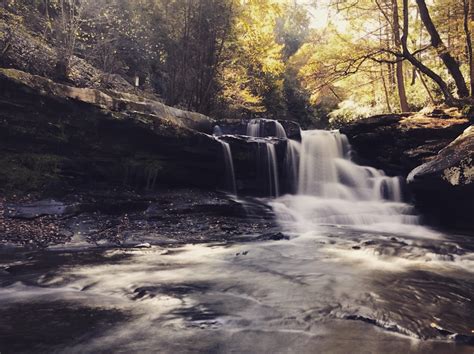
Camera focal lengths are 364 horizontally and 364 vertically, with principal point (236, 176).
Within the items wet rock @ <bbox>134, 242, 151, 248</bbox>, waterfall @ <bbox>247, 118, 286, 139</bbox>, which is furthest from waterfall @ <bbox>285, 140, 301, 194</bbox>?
wet rock @ <bbox>134, 242, 151, 248</bbox>

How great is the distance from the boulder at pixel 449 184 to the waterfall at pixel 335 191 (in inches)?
25.9

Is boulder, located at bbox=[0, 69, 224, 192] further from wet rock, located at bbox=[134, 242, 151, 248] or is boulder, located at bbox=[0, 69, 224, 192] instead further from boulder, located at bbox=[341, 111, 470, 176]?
boulder, located at bbox=[341, 111, 470, 176]

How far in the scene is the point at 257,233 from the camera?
845cm

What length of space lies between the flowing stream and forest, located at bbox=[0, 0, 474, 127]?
7.24 m

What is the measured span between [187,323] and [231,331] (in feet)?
1.50

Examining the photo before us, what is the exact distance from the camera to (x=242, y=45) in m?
18.6

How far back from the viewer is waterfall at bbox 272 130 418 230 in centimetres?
1027

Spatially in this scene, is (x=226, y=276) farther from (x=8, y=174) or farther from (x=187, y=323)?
(x=8, y=174)

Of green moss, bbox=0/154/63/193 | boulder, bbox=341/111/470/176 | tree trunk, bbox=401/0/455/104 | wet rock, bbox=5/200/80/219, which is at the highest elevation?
tree trunk, bbox=401/0/455/104

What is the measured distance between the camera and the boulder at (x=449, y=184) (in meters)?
8.42

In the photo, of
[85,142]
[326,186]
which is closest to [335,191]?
[326,186]

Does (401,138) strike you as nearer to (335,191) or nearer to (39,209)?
(335,191)

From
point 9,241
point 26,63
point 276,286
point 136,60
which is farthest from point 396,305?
point 136,60

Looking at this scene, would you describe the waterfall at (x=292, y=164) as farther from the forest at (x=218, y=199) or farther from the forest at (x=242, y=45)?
the forest at (x=242, y=45)
